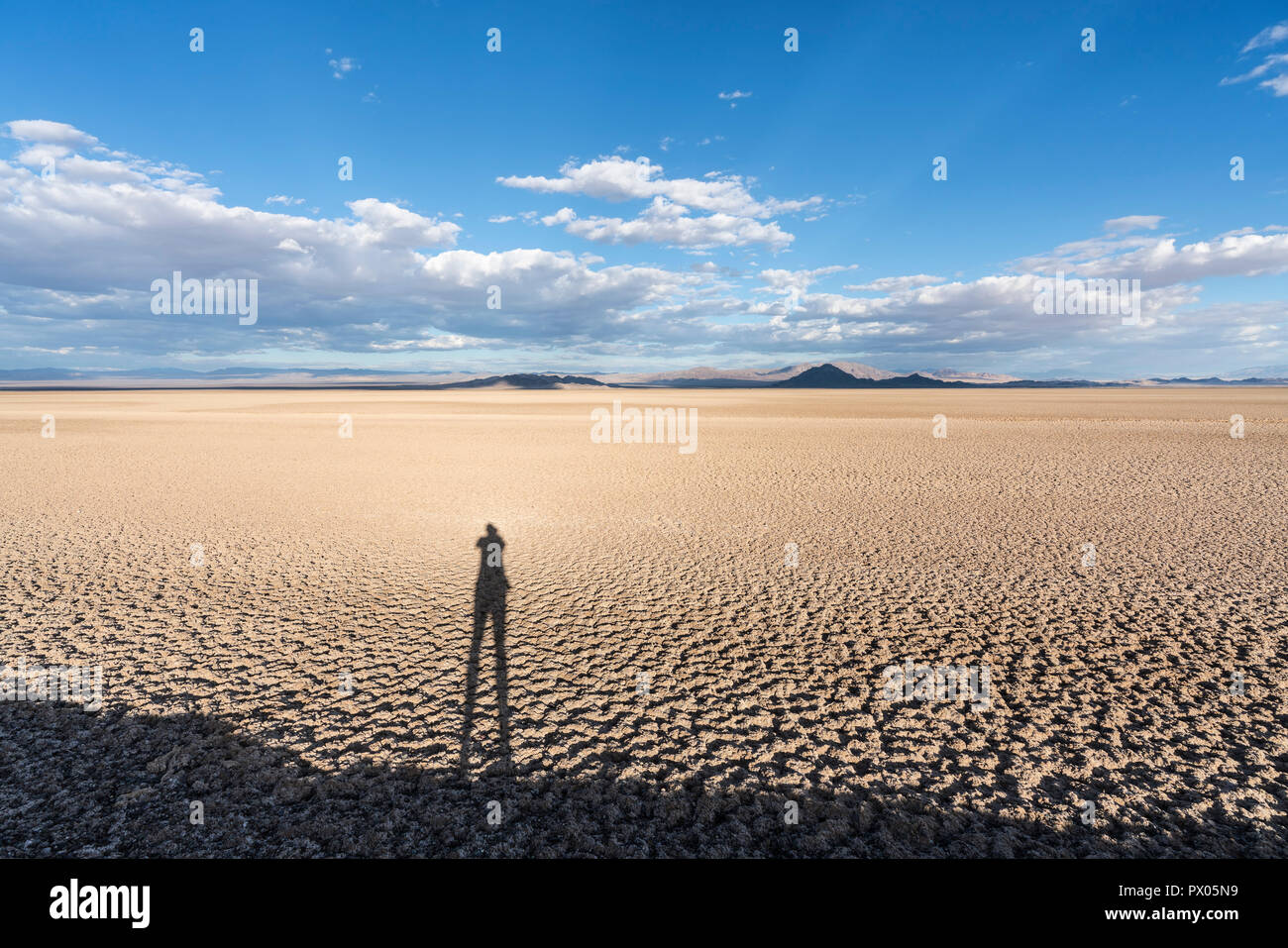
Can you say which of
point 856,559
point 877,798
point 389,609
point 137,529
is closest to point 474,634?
point 389,609

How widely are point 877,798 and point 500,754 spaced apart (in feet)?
8.11

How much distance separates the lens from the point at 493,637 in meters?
6.17

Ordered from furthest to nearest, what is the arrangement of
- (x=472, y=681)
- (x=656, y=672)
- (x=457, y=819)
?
(x=656, y=672) → (x=472, y=681) → (x=457, y=819)

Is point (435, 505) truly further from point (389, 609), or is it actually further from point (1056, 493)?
point (1056, 493)

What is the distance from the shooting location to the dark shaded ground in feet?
10.9

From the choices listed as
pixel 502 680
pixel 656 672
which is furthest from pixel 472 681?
pixel 656 672

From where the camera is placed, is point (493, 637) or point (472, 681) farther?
point (493, 637)

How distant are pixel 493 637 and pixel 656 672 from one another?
5.93ft

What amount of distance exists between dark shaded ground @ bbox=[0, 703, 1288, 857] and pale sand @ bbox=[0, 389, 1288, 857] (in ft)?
0.06

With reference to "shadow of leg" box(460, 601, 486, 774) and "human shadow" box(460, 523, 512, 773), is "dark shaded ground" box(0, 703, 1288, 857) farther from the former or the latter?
"human shadow" box(460, 523, 512, 773)

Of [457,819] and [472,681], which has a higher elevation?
[472,681]

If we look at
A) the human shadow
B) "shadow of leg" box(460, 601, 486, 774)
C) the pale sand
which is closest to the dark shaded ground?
the pale sand

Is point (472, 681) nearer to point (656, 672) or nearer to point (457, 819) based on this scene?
point (656, 672)

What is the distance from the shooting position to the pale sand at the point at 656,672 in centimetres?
352
